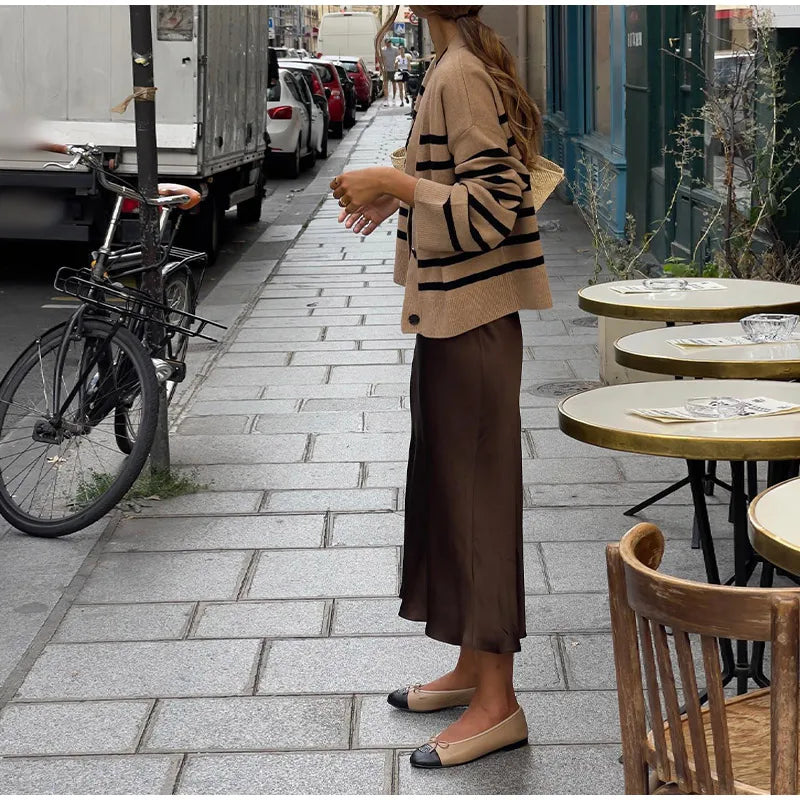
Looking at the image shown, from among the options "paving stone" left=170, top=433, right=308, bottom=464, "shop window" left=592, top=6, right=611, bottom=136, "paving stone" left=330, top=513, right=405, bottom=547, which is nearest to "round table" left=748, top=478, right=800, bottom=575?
"paving stone" left=330, top=513, right=405, bottom=547

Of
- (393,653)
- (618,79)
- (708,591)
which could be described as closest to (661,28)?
(618,79)

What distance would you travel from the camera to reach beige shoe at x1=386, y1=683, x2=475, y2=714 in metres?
3.48

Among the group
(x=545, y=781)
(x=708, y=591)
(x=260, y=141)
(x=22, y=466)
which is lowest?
(x=545, y=781)

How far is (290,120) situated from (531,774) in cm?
1765

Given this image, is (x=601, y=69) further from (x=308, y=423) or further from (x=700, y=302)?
(x=700, y=302)

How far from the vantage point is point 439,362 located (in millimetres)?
3170

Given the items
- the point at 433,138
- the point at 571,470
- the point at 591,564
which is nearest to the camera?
the point at 433,138

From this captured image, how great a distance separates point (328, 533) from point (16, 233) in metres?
7.49

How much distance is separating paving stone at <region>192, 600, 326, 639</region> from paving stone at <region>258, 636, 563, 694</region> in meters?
0.11

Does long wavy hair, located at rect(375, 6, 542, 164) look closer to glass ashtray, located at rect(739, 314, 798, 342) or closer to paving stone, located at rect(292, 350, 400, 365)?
glass ashtray, located at rect(739, 314, 798, 342)

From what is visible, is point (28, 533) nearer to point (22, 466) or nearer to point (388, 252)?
point (22, 466)

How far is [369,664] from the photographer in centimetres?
380

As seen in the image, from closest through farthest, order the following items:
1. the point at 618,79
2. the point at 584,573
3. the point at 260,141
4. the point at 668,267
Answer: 1. the point at 584,573
2. the point at 668,267
3. the point at 618,79
4. the point at 260,141

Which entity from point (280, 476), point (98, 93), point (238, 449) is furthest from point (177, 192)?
point (98, 93)
